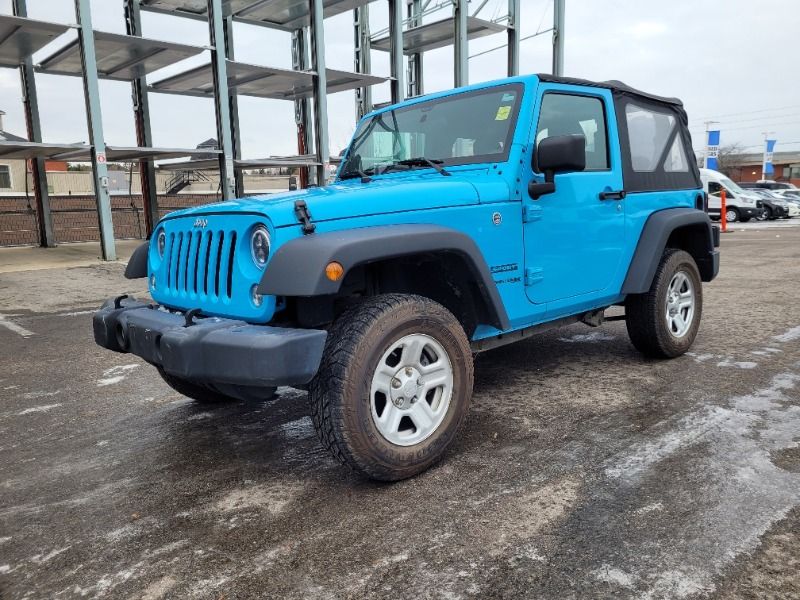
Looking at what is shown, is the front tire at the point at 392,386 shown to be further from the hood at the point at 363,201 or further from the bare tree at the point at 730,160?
the bare tree at the point at 730,160

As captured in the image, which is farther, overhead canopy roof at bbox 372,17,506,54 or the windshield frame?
overhead canopy roof at bbox 372,17,506,54

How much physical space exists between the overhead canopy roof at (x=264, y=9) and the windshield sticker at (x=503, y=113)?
14.6 m

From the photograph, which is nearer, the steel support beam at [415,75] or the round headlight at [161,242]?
the round headlight at [161,242]

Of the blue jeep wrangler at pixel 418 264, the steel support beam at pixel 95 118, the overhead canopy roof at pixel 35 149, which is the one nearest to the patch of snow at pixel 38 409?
the blue jeep wrangler at pixel 418 264

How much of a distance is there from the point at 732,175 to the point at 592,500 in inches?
3062

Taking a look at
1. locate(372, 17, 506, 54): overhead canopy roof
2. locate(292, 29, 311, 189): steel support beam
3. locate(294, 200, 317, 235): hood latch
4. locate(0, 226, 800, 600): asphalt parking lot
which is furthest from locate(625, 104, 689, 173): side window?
locate(372, 17, 506, 54): overhead canopy roof

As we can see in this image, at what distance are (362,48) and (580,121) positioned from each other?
18.0 metres

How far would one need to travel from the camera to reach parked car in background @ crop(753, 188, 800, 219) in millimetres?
24980

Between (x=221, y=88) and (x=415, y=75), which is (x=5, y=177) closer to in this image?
(x=415, y=75)

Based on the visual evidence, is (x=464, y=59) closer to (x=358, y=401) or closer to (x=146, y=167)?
(x=146, y=167)

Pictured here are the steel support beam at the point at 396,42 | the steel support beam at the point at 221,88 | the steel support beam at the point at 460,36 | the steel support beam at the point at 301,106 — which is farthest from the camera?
the steel support beam at the point at 301,106

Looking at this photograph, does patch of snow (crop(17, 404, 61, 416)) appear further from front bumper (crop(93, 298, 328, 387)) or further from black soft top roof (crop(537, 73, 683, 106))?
black soft top roof (crop(537, 73, 683, 106))

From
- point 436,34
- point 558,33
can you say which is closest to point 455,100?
point 436,34

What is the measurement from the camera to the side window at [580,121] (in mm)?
3771
